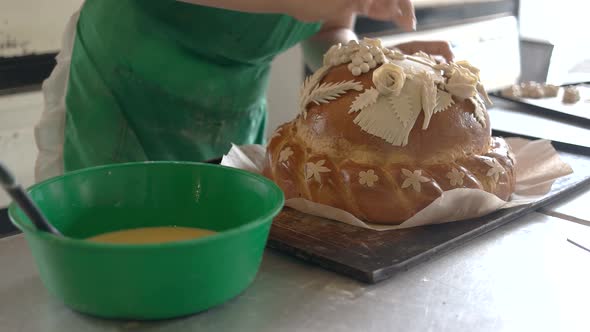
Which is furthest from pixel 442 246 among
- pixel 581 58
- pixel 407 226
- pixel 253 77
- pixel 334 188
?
pixel 581 58

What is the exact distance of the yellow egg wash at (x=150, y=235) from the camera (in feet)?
2.61

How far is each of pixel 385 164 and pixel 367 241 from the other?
0.13 meters

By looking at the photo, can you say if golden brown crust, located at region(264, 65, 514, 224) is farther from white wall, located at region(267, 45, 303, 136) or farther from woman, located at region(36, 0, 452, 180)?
white wall, located at region(267, 45, 303, 136)

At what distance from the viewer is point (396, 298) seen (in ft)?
2.53

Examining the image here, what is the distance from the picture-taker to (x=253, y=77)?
1.37 m

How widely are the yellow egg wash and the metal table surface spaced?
0.29 feet

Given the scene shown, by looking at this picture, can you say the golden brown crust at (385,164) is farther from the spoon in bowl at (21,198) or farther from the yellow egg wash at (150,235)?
the spoon in bowl at (21,198)

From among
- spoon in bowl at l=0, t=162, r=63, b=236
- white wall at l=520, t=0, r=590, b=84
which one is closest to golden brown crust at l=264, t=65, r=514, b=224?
spoon in bowl at l=0, t=162, r=63, b=236

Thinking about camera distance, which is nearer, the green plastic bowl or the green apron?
the green plastic bowl

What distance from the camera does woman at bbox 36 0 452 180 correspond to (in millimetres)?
1237

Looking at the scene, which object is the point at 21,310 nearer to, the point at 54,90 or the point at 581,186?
the point at 54,90

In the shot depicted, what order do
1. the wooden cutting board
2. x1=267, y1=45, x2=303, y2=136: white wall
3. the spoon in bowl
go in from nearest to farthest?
the spoon in bowl, the wooden cutting board, x1=267, y1=45, x2=303, y2=136: white wall

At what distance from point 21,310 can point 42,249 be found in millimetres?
106

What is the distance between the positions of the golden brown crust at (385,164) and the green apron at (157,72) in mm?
306
